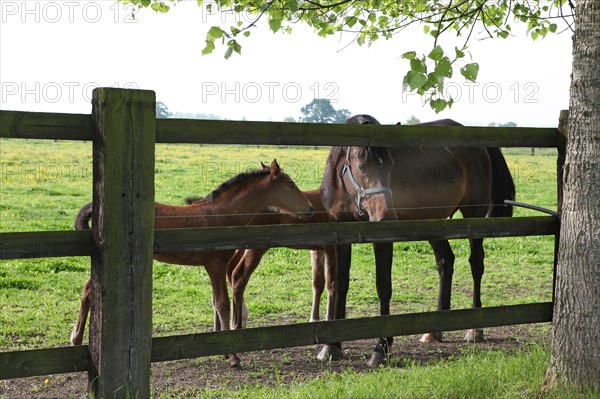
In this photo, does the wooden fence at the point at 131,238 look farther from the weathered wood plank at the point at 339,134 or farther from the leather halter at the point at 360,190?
the leather halter at the point at 360,190

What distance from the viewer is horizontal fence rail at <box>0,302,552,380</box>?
3.77 metres

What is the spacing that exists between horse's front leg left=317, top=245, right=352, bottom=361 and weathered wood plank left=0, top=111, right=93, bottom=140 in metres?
3.34

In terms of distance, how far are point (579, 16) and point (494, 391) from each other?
2.54 meters

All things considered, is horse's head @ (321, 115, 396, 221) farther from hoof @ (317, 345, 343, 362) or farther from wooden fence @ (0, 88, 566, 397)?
wooden fence @ (0, 88, 566, 397)

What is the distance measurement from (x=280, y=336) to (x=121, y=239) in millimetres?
1176

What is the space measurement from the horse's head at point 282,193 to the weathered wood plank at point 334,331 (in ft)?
7.04

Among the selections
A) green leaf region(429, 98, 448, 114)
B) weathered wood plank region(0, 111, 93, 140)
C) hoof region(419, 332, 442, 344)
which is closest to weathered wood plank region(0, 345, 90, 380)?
weathered wood plank region(0, 111, 93, 140)

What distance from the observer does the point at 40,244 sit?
3.72 metres

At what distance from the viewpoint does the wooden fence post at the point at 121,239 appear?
12.4 ft

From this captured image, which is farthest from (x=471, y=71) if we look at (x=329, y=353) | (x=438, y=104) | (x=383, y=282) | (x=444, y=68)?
(x=329, y=353)

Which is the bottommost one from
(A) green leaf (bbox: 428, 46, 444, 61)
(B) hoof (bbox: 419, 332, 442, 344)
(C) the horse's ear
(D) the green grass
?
(B) hoof (bbox: 419, 332, 442, 344)

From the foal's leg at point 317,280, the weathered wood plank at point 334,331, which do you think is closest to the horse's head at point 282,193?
the foal's leg at point 317,280

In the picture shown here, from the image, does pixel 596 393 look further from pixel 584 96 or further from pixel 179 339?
pixel 179 339

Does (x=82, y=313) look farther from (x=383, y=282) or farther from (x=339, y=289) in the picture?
(x=383, y=282)
